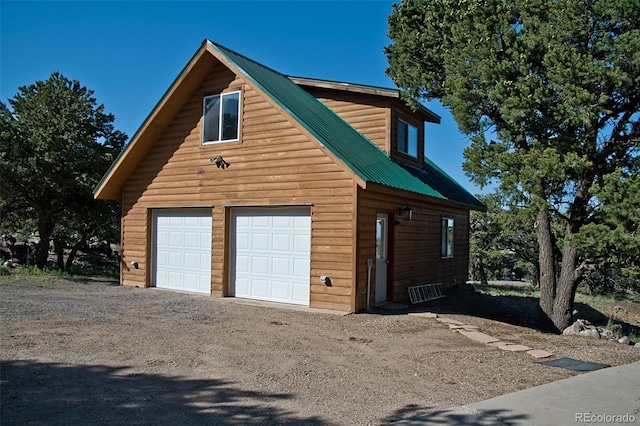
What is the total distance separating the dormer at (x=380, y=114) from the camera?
13.3m

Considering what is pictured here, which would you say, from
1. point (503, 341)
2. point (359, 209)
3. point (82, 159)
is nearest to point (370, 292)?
point (359, 209)

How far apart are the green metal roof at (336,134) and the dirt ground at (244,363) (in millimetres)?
3149

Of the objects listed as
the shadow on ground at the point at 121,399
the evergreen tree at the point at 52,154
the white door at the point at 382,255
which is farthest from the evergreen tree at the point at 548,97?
the evergreen tree at the point at 52,154

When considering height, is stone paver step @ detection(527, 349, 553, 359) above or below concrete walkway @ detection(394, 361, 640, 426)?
below

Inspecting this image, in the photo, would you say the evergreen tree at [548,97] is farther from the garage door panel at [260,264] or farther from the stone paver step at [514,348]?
the garage door panel at [260,264]

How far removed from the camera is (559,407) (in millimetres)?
5023

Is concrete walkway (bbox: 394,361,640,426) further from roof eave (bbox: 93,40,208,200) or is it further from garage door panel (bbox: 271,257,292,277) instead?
roof eave (bbox: 93,40,208,200)

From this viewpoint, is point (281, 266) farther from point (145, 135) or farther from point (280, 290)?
point (145, 135)

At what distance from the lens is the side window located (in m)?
15.4

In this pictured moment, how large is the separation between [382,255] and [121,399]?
25.5ft

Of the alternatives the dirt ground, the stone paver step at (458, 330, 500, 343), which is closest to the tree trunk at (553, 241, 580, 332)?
the dirt ground

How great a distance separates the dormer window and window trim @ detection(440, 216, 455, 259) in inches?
92.1

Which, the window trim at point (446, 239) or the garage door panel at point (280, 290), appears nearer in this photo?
the garage door panel at point (280, 290)

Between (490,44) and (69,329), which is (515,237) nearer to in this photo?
(490,44)
